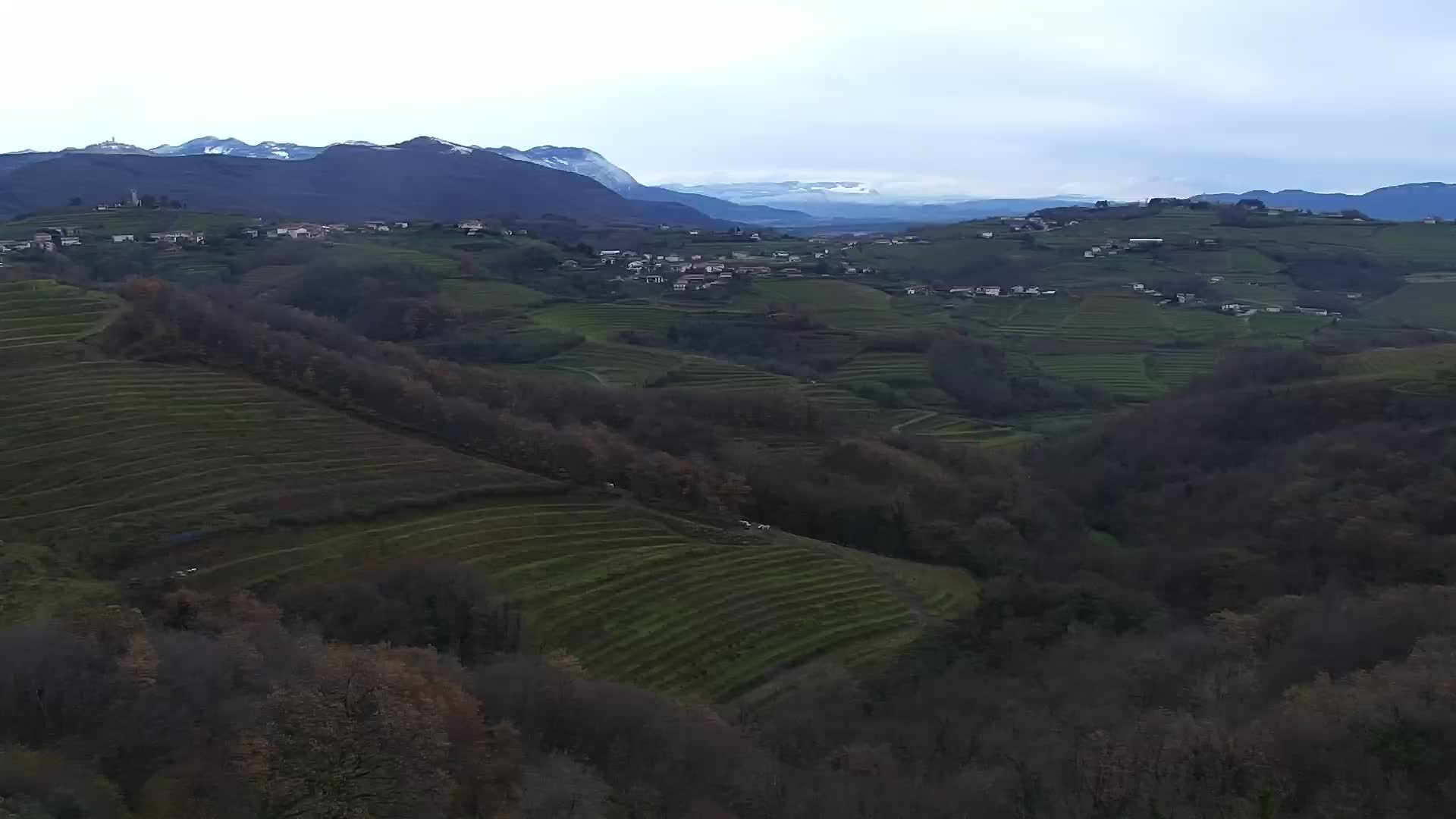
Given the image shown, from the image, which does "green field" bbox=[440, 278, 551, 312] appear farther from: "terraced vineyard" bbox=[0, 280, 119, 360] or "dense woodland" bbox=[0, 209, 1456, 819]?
"terraced vineyard" bbox=[0, 280, 119, 360]

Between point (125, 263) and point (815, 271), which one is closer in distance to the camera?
point (125, 263)

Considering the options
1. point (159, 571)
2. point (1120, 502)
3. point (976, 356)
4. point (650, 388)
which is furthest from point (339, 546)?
point (976, 356)

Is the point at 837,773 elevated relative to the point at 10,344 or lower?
lower

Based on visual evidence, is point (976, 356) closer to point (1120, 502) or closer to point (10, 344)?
point (1120, 502)

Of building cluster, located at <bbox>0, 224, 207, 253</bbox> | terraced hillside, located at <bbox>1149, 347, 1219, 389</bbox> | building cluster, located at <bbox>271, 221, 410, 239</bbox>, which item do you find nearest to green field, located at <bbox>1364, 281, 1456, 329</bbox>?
terraced hillside, located at <bbox>1149, 347, 1219, 389</bbox>

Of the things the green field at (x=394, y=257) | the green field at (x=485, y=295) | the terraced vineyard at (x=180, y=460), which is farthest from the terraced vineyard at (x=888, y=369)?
the green field at (x=394, y=257)

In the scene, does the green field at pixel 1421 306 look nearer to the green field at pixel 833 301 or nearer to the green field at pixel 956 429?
the green field at pixel 833 301

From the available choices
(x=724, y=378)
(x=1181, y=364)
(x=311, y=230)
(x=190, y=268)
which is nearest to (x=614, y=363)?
(x=724, y=378)

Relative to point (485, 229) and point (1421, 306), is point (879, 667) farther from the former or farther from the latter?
point (485, 229)
